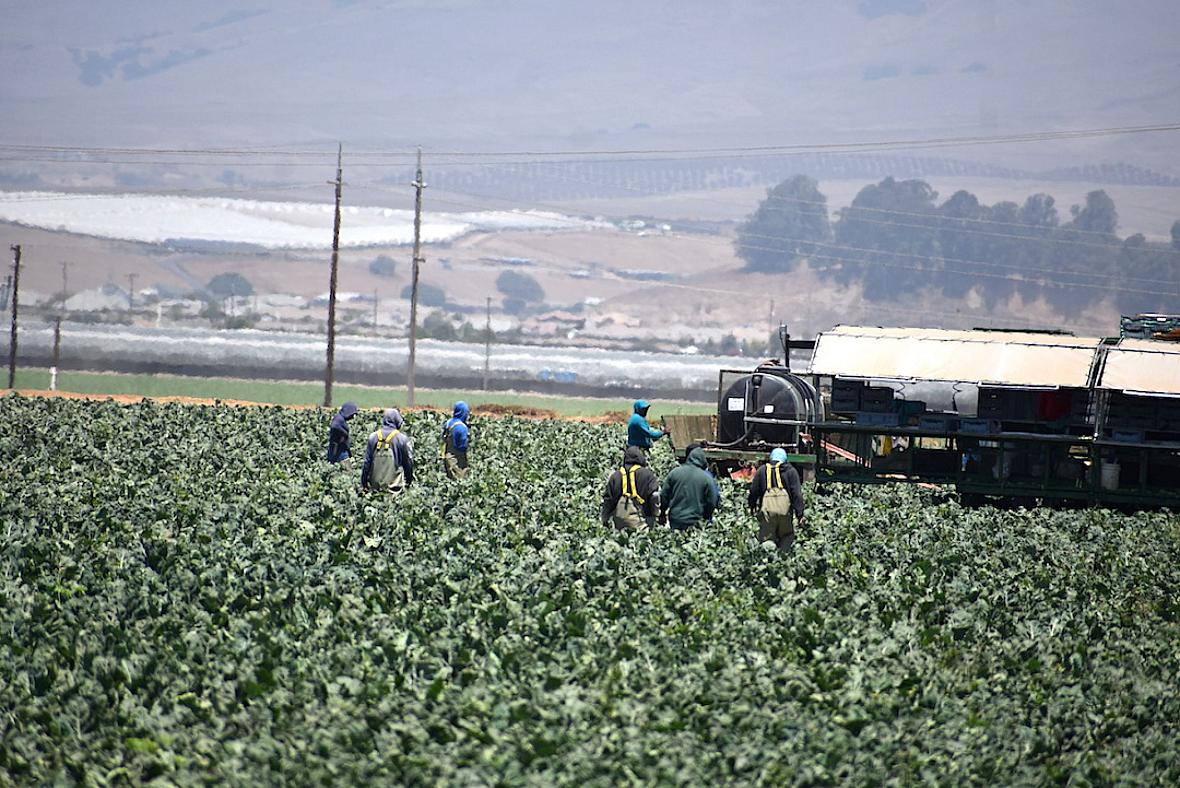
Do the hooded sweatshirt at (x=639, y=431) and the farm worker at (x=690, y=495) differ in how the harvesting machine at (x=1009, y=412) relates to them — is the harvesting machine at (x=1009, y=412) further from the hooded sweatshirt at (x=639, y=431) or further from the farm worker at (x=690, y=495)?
the farm worker at (x=690, y=495)

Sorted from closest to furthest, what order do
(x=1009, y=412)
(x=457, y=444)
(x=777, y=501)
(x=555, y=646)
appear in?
1. (x=555, y=646)
2. (x=777, y=501)
3. (x=457, y=444)
4. (x=1009, y=412)

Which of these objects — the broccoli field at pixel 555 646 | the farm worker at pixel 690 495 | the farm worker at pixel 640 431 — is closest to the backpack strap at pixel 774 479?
the farm worker at pixel 690 495

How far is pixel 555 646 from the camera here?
12820 millimetres

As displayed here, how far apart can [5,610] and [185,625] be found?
153 cm

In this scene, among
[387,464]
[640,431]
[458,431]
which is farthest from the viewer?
[458,431]

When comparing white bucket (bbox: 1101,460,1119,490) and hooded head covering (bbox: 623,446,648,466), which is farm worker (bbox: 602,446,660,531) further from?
white bucket (bbox: 1101,460,1119,490)

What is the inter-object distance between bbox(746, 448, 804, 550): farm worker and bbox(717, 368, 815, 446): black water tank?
1072 cm

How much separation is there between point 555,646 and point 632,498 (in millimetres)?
6237

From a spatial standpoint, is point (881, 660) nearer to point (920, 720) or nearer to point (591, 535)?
point (920, 720)

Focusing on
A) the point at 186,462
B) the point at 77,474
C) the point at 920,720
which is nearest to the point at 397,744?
the point at 920,720

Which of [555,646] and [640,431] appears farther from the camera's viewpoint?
[640,431]

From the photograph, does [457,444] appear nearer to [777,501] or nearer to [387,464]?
[387,464]

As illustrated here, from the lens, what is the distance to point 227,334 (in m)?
112

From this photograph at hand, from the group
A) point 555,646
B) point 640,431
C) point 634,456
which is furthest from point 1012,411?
point 555,646
